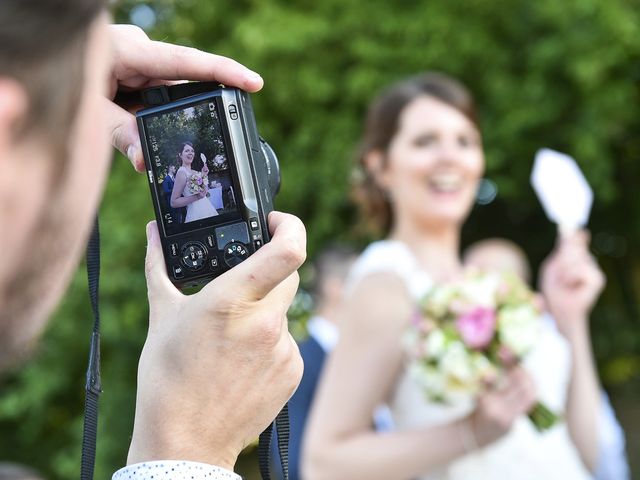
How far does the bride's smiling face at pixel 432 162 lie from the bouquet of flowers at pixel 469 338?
0.39m

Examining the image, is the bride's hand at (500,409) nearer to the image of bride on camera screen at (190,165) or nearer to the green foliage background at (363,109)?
the image of bride on camera screen at (190,165)

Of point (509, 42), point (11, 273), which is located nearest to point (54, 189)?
point (11, 273)

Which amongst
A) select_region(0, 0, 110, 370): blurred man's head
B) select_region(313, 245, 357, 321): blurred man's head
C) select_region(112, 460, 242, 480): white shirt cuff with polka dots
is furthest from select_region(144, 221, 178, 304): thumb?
select_region(313, 245, 357, 321): blurred man's head

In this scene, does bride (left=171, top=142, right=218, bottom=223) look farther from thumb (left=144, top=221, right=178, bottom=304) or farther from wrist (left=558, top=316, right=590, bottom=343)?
wrist (left=558, top=316, right=590, bottom=343)

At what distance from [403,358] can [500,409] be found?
0.41 metres

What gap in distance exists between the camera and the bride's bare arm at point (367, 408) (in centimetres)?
310

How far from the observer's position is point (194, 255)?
1.37m

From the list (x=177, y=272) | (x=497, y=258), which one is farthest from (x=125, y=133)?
(x=497, y=258)

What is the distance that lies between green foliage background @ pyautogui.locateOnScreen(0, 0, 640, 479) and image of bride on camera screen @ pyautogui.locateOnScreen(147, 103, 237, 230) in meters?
6.90

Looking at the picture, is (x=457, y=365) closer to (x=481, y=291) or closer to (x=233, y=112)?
(x=481, y=291)

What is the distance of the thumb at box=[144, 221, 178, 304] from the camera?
1.27 m

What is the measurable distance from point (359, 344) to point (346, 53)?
6.23 m

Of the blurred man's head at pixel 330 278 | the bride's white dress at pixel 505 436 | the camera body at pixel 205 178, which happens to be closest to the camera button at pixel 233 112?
the camera body at pixel 205 178

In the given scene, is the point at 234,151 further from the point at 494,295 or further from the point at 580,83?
the point at 580,83
